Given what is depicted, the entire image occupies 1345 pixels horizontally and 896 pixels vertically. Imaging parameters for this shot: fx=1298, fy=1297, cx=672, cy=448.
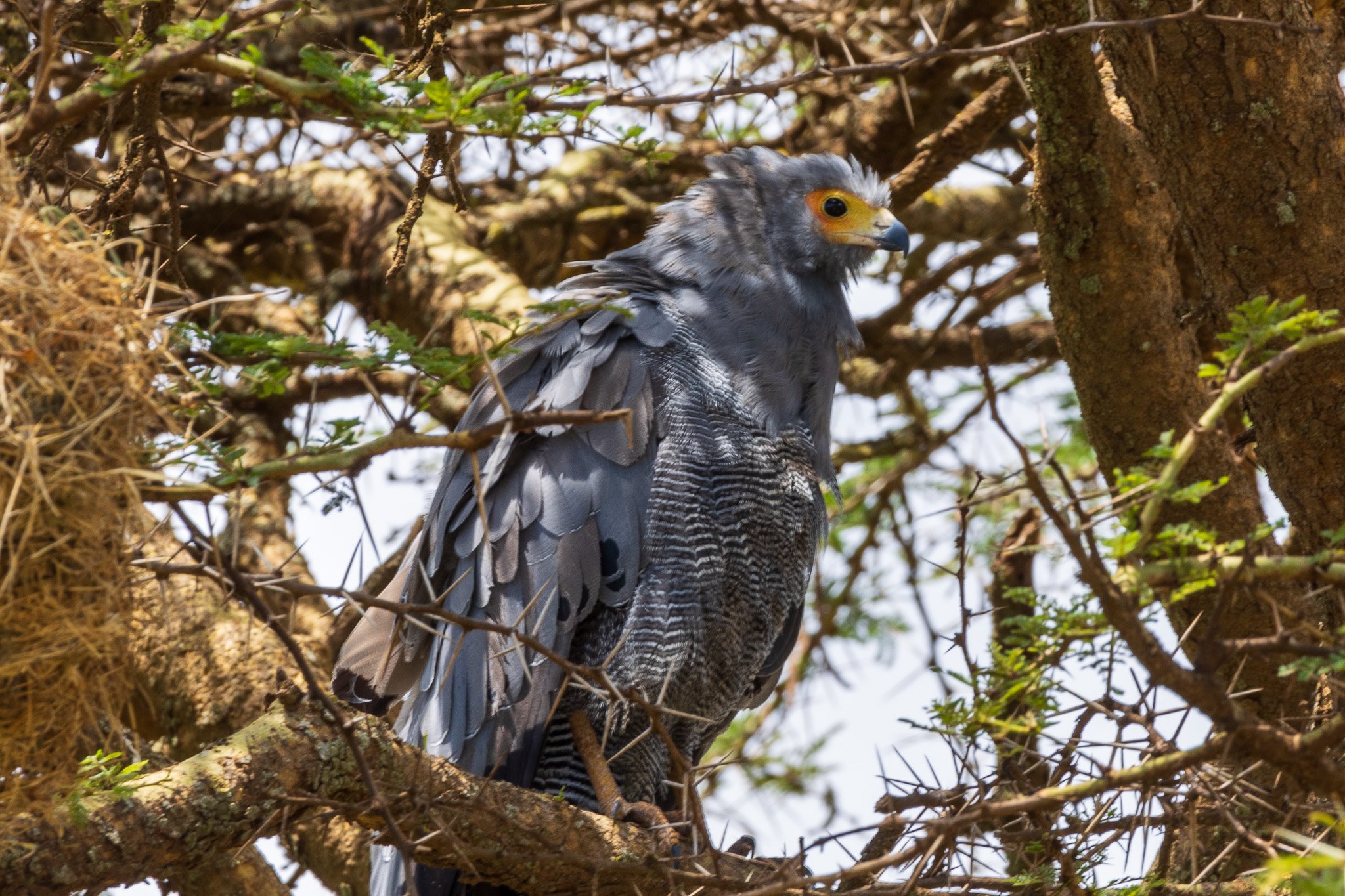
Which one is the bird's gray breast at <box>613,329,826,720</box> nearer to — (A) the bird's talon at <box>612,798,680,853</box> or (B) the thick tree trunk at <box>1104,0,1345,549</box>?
(A) the bird's talon at <box>612,798,680,853</box>

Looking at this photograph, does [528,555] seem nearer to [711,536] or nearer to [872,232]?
[711,536]

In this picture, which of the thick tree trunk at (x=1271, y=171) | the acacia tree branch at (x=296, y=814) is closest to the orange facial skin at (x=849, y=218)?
the thick tree trunk at (x=1271, y=171)

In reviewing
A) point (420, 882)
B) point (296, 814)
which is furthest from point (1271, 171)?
point (420, 882)

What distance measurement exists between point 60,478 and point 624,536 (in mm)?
2091

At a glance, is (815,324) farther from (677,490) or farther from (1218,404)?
(1218,404)

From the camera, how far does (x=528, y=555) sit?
406 centimetres

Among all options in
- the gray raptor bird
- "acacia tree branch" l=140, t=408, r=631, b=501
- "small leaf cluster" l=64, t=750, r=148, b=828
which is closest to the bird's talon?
the gray raptor bird

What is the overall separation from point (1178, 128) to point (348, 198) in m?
4.01

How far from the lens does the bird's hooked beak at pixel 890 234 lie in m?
4.69

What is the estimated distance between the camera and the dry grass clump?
7.09ft

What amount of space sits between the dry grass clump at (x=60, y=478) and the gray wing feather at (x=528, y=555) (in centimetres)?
158

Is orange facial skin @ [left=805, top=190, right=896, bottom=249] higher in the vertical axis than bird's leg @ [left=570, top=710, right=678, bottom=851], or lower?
higher

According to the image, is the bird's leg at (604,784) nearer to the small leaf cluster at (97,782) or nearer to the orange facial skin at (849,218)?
the small leaf cluster at (97,782)

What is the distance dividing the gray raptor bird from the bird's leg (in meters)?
0.05
